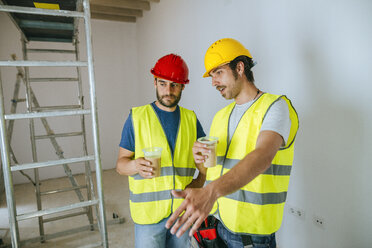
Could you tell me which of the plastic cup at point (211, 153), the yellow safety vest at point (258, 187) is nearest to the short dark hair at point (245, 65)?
the yellow safety vest at point (258, 187)

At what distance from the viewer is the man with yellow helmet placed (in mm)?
987

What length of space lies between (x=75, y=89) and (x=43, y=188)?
2258 mm

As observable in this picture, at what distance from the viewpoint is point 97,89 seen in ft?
18.1

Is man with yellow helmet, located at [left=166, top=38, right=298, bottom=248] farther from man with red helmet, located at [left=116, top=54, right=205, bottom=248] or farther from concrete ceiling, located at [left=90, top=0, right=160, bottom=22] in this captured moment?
concrete ceiling, located at [left=90, top=0, right=160, bottom=22]

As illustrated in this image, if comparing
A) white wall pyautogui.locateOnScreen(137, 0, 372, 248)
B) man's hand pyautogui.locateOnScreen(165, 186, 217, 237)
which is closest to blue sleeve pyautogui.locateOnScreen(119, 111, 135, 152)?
man's hand pyautogui.locateOnScreen(165, 186, 217, 237)

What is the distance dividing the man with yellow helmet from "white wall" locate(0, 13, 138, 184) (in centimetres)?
Result: 457

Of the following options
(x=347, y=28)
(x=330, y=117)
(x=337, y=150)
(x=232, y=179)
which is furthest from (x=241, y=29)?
(x=232, y=179)

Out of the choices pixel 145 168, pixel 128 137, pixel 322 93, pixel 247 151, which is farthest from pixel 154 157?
pixel 322 93

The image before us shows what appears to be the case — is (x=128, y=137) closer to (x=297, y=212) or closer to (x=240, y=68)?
(x=240, y=68)

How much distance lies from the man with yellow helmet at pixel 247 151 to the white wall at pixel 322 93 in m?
0.59

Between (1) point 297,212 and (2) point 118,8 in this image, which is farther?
(2) point 118,8

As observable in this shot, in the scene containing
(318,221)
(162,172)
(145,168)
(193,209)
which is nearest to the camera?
(193,209)

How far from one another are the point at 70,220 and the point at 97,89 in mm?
3155

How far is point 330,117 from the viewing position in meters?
1.63
